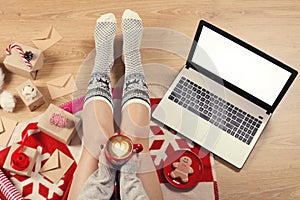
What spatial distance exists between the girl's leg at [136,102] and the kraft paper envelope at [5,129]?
12.0 inches

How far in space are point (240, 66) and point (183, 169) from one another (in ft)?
1.03

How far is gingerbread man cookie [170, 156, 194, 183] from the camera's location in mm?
1304

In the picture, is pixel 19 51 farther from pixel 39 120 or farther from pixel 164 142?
pixel 164 142

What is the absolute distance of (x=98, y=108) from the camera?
1309 mm

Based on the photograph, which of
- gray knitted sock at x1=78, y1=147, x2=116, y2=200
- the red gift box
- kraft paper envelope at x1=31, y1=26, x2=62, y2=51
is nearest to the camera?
gray knitted sock at x1=78, y1=147, x2=116, y2=200

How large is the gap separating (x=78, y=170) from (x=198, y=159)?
33cm

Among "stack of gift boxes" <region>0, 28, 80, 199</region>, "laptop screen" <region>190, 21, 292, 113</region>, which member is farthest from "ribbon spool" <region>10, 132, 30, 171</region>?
"laptop screen" <region>190, 21, 292, 113</region>

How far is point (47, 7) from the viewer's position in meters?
1.47

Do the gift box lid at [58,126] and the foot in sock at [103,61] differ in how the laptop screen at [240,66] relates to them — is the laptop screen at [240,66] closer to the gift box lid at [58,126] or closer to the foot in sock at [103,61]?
the foot in sock at [103,61]

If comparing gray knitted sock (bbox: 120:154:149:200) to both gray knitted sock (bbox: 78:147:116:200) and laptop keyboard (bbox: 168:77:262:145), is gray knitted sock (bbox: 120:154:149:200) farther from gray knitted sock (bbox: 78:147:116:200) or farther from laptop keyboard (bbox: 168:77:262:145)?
laptop keyboard (bbox: 168:77:262:145)

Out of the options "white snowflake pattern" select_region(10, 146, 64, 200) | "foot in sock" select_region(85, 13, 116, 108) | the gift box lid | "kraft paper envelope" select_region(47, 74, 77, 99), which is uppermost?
"foot in sock" select_region(85, 13, 116, 108)

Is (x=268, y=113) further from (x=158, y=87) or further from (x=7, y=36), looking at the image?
(x=7, y=36)

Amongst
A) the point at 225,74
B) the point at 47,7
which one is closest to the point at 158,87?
the point at 225,74

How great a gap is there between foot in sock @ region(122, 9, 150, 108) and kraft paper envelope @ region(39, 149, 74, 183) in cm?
21
